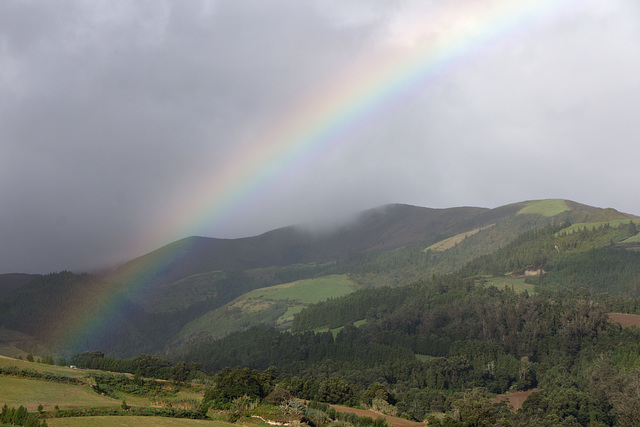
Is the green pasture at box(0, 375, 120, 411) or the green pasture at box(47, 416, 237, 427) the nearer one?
the green pasture at box(47, 416, 237, 427)

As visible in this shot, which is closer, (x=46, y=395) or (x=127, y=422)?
(x=127, y=422)

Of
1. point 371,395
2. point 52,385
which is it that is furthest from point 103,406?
point 371,395

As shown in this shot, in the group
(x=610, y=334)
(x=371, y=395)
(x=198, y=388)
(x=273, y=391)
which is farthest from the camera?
(x=610, y=334)

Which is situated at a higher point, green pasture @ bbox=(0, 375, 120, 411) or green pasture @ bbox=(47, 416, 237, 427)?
green pasture @ bbox=(0, 375, 120, 411)

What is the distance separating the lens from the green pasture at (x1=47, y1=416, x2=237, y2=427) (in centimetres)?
4638

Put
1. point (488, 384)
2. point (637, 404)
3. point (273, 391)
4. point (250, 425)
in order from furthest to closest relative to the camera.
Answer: point (488, 384) → point (637, 404) → point (273, 391) → point (250, 425)

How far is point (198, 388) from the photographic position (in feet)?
280

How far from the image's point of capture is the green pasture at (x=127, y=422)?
46375 mm

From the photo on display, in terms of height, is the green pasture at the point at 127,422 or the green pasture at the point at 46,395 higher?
the green pasture at the point at 46,395

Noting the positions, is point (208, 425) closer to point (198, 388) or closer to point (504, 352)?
point (198, 388)

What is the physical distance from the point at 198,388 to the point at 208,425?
34085mm

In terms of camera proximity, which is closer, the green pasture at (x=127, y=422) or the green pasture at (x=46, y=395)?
the green pasture at (x=127, y=422)

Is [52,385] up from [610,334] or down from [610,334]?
up

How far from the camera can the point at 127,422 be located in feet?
162
